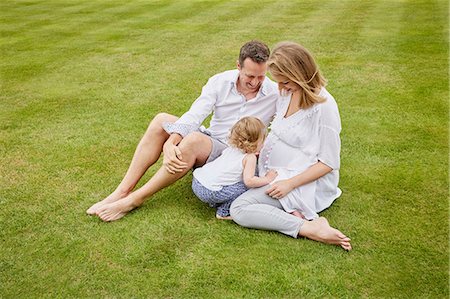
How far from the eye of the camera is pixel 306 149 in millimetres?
4109

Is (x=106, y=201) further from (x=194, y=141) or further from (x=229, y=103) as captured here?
(x=229, y=103)

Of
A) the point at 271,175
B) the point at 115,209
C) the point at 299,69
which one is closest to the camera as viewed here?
the point at 299,69

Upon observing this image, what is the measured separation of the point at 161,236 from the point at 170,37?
7451 millimetres

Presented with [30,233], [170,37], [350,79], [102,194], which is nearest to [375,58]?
[350,79]

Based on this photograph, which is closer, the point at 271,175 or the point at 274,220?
the point at 274,220

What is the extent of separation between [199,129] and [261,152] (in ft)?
2.13

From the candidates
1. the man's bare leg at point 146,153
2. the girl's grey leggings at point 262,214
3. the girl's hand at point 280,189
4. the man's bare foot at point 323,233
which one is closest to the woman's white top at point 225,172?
the girl's grey leggings at point 262,214

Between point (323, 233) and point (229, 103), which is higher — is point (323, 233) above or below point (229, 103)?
below

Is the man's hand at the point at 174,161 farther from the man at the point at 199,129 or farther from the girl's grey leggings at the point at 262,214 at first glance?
the girl's grey leggings at the point at 262,214

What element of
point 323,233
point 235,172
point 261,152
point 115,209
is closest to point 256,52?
point 261,152

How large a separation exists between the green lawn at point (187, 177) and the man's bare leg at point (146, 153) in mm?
260

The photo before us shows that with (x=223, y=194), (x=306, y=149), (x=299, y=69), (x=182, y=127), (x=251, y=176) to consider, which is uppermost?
(x=299, y=69)

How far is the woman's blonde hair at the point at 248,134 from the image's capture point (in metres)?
4.09

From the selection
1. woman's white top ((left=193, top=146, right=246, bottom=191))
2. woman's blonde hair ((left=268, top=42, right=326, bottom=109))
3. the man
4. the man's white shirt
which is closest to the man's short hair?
the man
